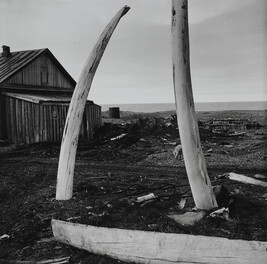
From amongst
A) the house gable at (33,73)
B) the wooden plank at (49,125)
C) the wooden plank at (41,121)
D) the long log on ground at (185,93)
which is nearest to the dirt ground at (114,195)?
the long log on ground at (185,93)

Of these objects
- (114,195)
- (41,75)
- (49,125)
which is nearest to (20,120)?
(49,125)

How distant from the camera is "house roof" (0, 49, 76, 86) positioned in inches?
794

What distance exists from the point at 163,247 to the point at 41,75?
20989 mm

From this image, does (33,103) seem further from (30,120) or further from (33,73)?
(33,73)

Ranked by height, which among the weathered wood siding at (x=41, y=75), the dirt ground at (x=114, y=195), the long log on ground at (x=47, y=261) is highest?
the weathered wood siding at (x=41, y=75)

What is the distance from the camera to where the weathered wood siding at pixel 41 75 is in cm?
2089

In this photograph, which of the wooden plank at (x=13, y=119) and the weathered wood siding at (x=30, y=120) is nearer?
the weathered wood siding at (x=30, y=120)

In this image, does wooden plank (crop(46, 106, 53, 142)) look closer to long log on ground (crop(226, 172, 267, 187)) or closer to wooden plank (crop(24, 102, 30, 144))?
wooden plank (crop(24, 102, 30, 144))

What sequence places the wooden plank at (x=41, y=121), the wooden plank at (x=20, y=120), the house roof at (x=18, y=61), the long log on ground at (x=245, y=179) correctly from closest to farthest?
1. the long log on ground at (x=245, y=179)
2. the wooden plank at (x=41, y=121)
3. the wooden plank at (x=20, y=120)
4. the house roof at (x=18, y=61)

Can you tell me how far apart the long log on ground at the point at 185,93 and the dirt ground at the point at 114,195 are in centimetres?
90

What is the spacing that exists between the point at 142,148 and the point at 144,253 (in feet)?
43.1

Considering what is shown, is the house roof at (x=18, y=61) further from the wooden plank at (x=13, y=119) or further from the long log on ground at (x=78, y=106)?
the long log on ground at (x=78, y=106)

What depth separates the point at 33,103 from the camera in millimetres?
18500

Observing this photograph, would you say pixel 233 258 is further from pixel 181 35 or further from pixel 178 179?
pixel 178 179
